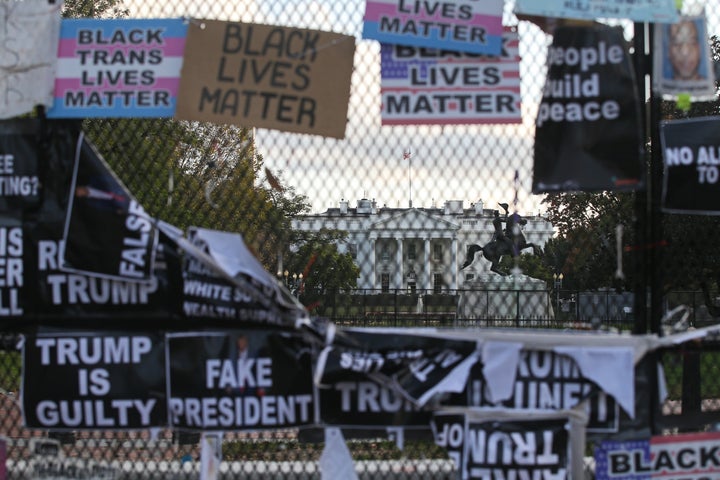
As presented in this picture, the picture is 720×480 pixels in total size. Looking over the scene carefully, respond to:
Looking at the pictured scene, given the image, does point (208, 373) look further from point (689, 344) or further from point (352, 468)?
point (689, 344)

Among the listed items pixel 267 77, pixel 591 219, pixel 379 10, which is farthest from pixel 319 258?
pixel 591 219

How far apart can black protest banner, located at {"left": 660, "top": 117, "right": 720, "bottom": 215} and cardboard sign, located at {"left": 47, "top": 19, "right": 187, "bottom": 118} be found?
7.14ft

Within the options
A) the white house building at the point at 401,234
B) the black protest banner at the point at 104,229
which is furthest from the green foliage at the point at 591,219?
the black protest banner at the point at 104,229

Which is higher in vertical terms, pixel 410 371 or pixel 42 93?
pixel 42 93

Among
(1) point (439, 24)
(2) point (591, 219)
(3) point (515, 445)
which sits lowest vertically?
(3) point (515, 445)

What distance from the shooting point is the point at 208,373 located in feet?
10.4

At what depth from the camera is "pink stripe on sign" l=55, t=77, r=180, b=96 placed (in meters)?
3.30

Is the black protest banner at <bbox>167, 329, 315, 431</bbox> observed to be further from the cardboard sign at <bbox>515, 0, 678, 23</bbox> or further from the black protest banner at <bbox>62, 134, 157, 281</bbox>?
the cardboard sign at <bbox>515, 0, 678, 23</bbox>

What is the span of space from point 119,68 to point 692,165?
8.41ft

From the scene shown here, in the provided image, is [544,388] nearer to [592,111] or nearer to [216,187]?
[592,111]

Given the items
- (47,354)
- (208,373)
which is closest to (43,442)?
(47,354)

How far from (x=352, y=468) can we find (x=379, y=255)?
1496mm

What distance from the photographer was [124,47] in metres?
3.34

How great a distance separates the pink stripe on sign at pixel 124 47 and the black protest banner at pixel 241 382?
1.24 meters
